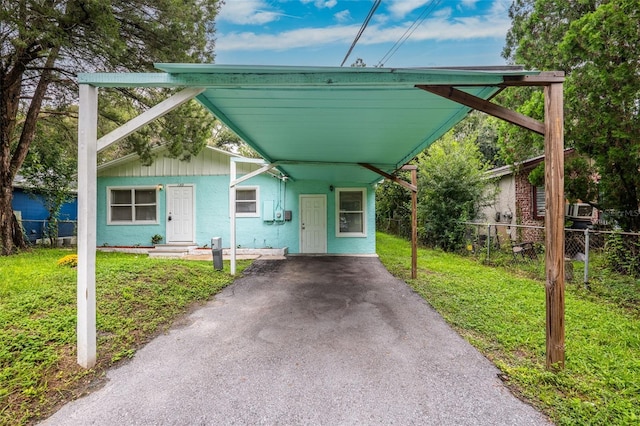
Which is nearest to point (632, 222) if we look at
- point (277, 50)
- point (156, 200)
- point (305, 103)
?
point (305, 103)

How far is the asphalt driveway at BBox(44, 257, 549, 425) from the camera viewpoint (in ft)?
6.54

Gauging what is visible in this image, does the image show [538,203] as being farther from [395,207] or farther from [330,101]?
[330,101]

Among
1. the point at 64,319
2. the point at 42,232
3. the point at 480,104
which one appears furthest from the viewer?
the point at 42,232

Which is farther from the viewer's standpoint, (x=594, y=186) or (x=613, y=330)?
(x=594, y=186)

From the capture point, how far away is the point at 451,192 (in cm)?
1004

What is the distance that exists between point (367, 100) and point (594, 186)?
19.9 feet

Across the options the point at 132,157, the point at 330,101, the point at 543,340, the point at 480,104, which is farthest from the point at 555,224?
the point at 132,157

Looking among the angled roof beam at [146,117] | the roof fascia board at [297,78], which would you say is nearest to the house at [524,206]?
the roof fascia board at [297,78]

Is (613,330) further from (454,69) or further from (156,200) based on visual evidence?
(156,200)

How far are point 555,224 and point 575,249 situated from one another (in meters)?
7.52

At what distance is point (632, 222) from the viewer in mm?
5730

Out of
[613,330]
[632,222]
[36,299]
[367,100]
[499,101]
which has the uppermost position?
[499,101]

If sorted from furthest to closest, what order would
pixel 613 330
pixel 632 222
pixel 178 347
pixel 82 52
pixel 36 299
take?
1. pixel 82 52
2. pixel 632 222
3. pixel 36 299
4. pixel 613 330
5. pixel 178 347

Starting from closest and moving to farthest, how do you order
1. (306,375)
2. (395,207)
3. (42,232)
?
(306,375) → (42,232) → (395,207)
